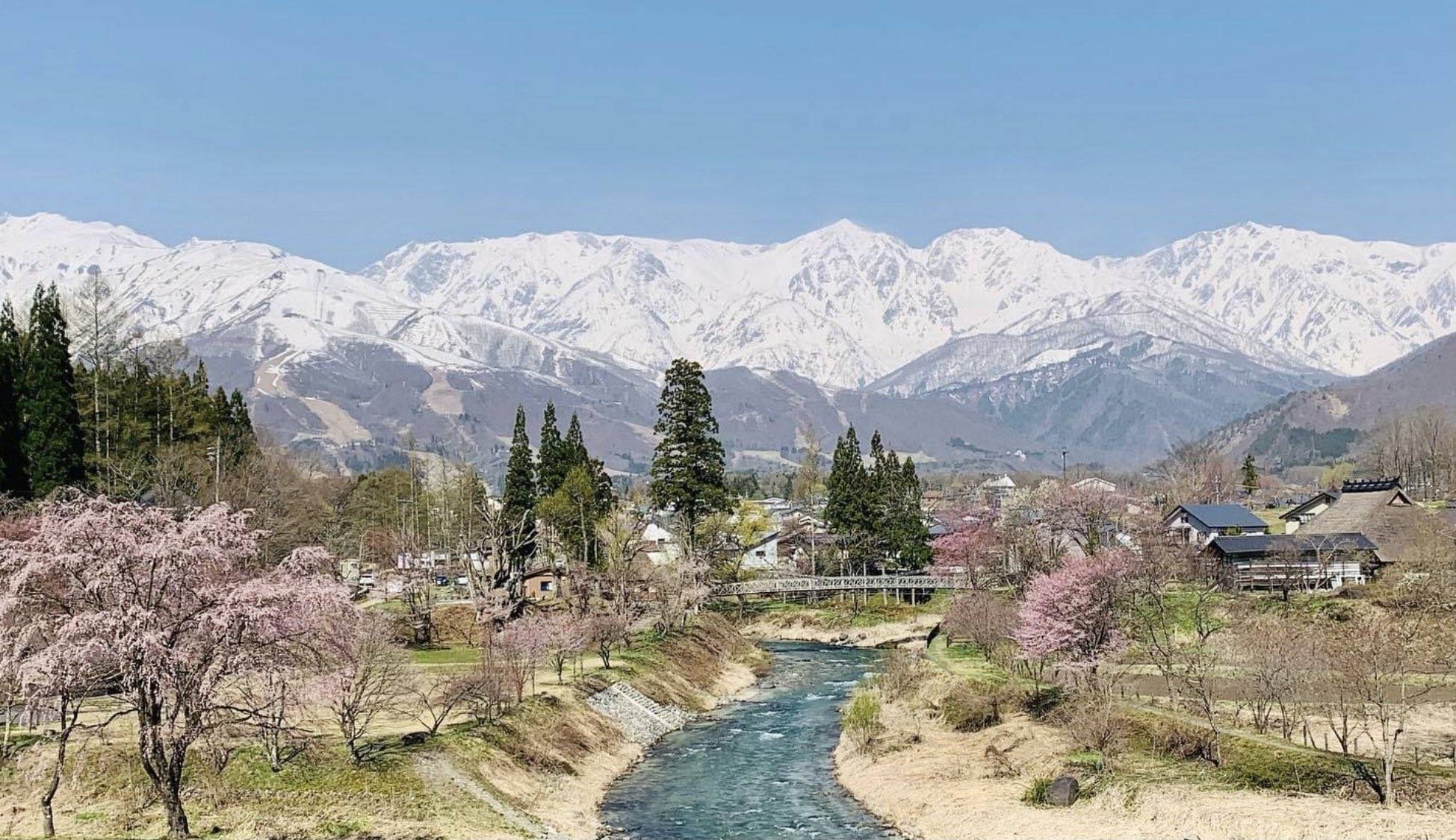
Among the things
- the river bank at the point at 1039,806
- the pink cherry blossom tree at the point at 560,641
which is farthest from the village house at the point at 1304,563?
the pink cherry blossom tree at the point at 560,641

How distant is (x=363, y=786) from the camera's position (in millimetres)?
39625

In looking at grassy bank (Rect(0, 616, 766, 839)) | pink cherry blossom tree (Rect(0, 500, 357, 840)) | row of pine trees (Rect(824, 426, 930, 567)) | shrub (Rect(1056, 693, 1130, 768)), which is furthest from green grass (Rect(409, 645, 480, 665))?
row of pine trees (Rect(824, 426, 930, 567))

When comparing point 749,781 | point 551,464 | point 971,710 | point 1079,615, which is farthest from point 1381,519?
point 551,464

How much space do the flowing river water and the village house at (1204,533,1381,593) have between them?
117ft

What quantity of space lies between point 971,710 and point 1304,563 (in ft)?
144

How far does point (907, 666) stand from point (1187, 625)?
22.7m

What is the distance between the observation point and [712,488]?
104875mm

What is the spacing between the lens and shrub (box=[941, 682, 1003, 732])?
5653 centimetres

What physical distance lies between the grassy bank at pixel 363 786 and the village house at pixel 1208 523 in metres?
74.9

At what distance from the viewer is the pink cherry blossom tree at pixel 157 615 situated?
2977 centimetres

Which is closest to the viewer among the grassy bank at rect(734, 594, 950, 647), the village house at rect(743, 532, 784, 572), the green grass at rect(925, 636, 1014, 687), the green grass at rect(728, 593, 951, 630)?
the green grass at rect(925, 636, 1014, 687)

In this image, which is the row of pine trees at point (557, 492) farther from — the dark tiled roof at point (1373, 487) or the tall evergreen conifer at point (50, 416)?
the dark tiled roof at point (1373, 487)

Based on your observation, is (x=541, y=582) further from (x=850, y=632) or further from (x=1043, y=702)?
(x=1043, y=702)

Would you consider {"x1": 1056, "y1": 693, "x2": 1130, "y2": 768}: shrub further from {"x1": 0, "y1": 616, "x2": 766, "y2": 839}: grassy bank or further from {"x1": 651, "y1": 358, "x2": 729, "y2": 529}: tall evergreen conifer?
{"x1": 651, "y1": 358, "x2": 729, "y2": 529}: tall evergreen conifer
